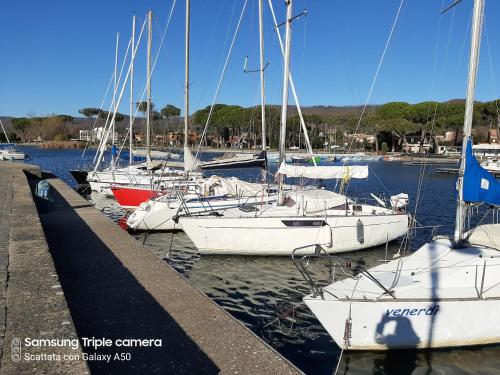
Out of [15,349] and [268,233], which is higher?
[15,349]

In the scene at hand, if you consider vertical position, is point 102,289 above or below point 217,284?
above

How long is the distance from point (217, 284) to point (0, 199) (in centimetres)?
912

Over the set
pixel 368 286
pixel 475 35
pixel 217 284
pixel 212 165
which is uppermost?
pixel 475 35

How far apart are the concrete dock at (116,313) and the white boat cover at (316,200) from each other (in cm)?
637

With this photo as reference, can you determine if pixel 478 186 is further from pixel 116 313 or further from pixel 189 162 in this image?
pixel 189 162

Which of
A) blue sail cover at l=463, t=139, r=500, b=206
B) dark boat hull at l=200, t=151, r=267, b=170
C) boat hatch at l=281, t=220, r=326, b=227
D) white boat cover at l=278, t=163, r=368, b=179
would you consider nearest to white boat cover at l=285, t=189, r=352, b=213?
boat hatch at l=281, t=220, r=326, b=227

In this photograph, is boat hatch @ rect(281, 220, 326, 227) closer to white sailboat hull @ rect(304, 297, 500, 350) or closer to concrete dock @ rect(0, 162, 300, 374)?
concrete dock @ rect(0, 162, 300, 374)

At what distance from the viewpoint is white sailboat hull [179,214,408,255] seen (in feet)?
50.0

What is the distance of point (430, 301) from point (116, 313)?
545cm

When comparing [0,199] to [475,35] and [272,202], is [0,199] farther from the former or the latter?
[475,35]

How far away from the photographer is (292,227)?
1524 cm

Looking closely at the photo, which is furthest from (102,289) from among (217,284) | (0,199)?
(0,199)

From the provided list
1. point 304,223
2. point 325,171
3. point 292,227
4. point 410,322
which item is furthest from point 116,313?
point 325,171

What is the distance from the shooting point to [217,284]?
13.2 m
